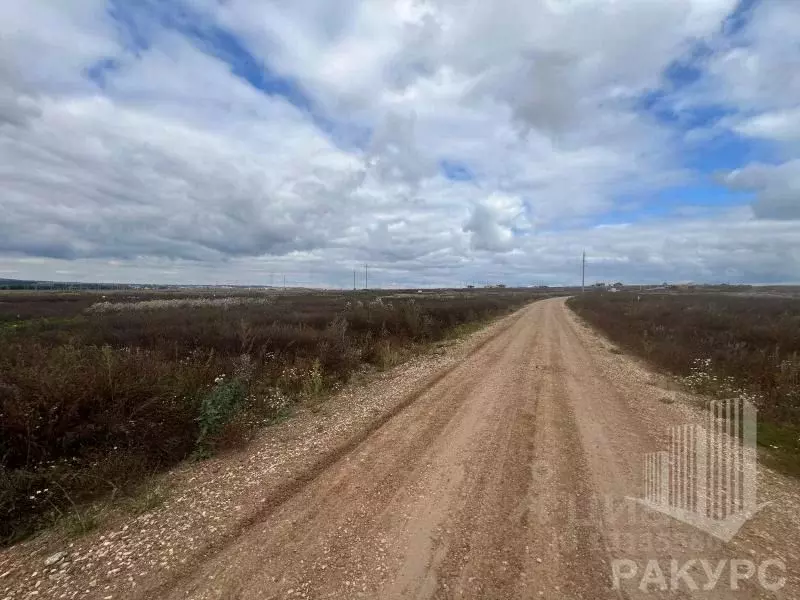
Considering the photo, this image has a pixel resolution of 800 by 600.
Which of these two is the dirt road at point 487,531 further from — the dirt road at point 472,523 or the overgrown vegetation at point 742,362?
the overgrown vegetation at point 742,362

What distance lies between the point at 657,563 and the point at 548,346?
539 inches

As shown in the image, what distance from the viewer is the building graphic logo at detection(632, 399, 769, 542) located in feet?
14.7

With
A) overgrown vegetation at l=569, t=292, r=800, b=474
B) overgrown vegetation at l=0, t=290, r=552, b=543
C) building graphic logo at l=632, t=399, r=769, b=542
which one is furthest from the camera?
overgrown vegetation at l=569, t=292, r=800, b=474

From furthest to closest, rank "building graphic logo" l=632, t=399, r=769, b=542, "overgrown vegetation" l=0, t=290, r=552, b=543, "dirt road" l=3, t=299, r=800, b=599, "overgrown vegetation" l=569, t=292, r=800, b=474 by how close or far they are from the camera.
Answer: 1. "overgrown vegetation" l=569, t=292, r=800, b=474
2. "overgrown vegetation" l=0, t=290, r=552, b=543
3. "building graphic logo" l=632, t=399, r=769, b=542
4. "dirt road" l=3, t=299, r=800, b=599

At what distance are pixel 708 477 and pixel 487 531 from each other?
342cm

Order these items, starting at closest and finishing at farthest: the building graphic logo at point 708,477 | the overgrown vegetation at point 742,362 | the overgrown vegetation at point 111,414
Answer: the building graphic logo at point 708,477 → the overgrown vegetation at point 111,414 → the overgrown vegetation at point 742,362

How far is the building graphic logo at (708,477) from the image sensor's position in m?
4.49

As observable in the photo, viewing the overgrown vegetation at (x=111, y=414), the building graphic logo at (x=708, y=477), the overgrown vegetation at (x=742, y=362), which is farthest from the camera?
the overgrown vegetation at (x=742, y=362)

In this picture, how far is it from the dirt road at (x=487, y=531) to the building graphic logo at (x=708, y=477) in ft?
0.52

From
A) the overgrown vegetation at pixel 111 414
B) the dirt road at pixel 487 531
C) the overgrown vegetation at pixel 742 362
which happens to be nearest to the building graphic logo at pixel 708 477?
the dirt road at pixel 487 531

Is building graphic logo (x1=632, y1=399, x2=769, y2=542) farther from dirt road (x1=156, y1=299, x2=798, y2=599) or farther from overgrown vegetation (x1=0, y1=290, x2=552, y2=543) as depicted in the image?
overgrown vegetation (x1=0, y1=290, x2=552, y2=543)

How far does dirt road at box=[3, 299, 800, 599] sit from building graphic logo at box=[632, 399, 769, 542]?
0.52 ft

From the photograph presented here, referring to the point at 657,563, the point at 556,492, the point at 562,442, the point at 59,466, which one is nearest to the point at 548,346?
the point at 562,442

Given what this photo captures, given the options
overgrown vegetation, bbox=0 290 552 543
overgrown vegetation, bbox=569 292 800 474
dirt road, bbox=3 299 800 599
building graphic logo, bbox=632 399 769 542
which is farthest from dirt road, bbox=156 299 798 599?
overgrown vegetation, bbox=569 292 800 474
